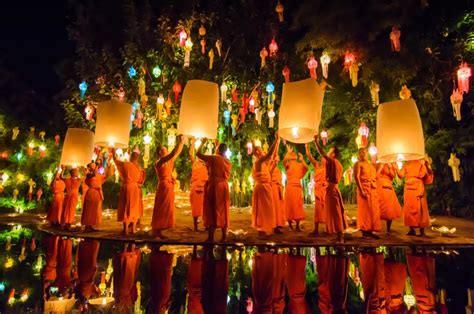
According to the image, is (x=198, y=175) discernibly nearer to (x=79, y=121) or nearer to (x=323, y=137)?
(x=323, y=137)

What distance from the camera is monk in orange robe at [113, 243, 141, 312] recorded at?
2.81 m

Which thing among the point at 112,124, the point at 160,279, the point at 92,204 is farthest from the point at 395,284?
the point at 92,204

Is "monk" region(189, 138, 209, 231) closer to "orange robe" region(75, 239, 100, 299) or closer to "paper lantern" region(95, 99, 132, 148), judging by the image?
"paper lantern" region(95, 99, 132, 148)

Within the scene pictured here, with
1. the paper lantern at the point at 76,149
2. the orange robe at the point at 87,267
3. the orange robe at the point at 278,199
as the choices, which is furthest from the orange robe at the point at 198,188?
the paper lantern at the point at 76,149

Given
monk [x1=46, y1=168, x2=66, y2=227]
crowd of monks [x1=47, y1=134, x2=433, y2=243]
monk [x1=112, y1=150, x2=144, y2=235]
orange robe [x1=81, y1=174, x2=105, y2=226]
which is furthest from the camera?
monk [x1=46, y1=168, x2=66, y2=227]

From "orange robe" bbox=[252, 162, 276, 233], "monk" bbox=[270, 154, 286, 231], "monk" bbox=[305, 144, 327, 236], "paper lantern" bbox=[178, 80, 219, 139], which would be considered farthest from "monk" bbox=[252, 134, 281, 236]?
"paper lantern" bbox=[178, 80, 219, 139]

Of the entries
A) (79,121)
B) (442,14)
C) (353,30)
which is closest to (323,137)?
(353,30)

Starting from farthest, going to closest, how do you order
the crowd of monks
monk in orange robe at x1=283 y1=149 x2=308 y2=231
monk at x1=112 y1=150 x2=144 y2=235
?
monk in orange robe at x1=283 y1=149 x2=308 y2=231, monk at x1=112 y1=150 x2=144 y2=235, the crowd of monks

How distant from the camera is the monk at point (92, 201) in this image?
6984mm

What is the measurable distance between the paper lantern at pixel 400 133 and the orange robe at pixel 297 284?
253cm

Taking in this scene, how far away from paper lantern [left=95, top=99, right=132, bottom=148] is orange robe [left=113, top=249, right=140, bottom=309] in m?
2.38

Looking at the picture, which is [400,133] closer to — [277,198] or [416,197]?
[416,197]

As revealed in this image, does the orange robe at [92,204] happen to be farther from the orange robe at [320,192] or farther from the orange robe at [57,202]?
the orange robe at [320,192]

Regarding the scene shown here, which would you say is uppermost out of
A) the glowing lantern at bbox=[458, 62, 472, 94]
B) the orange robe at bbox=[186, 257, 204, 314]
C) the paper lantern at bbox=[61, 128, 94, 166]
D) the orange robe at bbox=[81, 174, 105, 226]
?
the glowing lantern at bbox=[458, 62, 472, 94]
